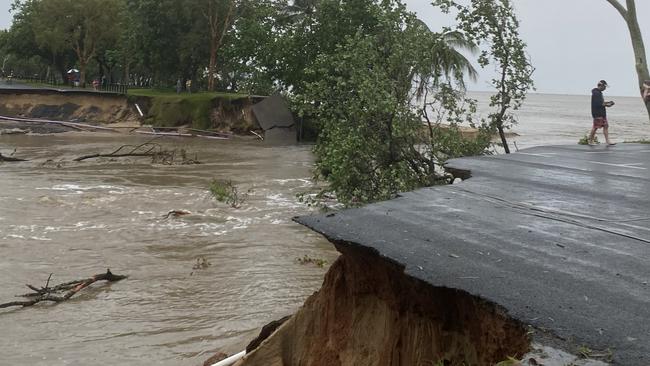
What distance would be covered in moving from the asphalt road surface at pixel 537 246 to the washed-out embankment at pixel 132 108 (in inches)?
1297

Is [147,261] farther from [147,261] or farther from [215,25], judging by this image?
[215,25]

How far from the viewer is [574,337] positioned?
3.14 m

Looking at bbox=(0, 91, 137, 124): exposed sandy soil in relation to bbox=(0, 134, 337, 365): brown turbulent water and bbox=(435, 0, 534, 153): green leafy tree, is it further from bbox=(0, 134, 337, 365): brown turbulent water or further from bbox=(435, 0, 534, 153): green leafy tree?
bbox=(435, 0, 534, 153): green leafy tree

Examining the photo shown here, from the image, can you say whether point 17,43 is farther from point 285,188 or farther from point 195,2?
point 285,188

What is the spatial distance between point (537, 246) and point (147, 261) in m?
8.22

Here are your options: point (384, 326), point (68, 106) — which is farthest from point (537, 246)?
point (68, 106)

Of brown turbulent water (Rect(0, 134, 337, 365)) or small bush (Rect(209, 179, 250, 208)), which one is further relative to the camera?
small bush (Rect(209, 179, 250, 208))

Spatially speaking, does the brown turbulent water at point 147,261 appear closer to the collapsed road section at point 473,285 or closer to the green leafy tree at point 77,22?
the collapsed road section at point 473,285

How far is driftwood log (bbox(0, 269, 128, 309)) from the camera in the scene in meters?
9.14

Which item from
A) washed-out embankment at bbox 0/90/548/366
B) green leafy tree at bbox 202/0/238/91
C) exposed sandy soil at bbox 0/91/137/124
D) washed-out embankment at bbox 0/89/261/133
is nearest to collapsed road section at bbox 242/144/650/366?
washed-out embankment at bbox 0/90/548/366

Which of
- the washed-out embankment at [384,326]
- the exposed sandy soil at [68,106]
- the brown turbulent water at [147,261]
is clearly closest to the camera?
the washed-out embankment at [384,326]

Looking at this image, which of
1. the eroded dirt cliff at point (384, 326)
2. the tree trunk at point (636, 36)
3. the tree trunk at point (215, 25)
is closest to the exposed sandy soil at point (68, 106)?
the tree trunk at point (215, 25)

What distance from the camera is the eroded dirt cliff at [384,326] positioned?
3.67 m

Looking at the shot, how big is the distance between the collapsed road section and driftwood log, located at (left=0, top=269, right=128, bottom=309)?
5058mm
